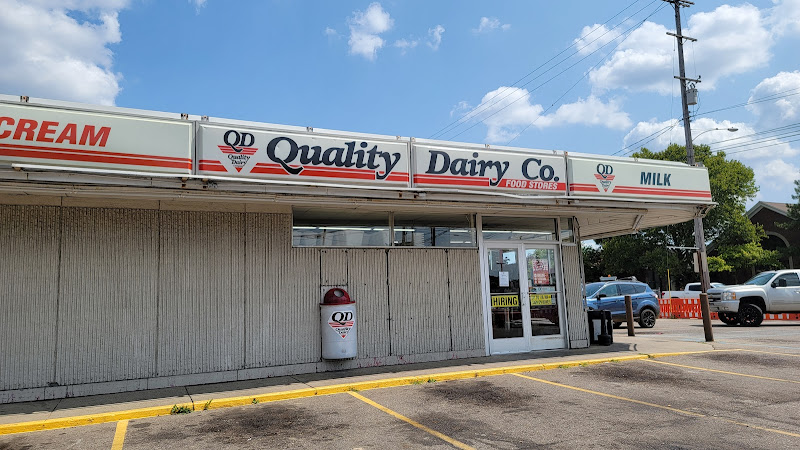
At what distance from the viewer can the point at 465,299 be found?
10773mm

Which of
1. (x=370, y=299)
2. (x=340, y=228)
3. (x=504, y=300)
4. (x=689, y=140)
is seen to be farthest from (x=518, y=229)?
(x=689, y=140)

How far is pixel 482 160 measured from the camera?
1002 cm

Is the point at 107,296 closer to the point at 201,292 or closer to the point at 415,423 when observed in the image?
the point at 201,292

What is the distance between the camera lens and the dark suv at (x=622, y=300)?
60.8ft

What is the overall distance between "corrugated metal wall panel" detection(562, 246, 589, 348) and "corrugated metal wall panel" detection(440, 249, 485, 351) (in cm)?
228

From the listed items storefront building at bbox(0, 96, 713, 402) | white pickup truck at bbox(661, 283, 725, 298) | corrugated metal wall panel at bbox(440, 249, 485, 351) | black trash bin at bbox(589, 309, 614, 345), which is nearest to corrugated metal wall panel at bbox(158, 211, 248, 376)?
storefront building at bbox(0, 96, 713, 402)

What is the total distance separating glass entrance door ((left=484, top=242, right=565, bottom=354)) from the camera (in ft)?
36.4

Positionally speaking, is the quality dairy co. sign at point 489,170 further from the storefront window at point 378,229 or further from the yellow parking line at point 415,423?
the yellow parking line at point 415,423

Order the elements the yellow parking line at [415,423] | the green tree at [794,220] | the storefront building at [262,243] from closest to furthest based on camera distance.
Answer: the yellow parking line at [415,423] → the storefront building at [262,243] → the green tree at [794,220]

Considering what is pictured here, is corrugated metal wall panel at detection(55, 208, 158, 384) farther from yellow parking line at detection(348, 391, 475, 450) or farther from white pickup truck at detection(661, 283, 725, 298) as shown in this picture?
white pickup truck at detection(661, 283, 725, 298)

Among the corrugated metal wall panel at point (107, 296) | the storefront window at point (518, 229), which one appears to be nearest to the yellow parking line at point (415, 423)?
the corrugated metal wall panel at point (107, 296)

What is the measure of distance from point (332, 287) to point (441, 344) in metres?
2.50

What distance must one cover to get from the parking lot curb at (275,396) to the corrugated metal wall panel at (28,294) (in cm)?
159

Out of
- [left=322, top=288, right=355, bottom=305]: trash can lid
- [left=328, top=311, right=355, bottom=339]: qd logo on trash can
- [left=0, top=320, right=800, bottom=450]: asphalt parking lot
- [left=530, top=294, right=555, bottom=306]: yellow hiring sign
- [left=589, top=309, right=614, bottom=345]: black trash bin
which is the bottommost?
[left=0, top=320, right=800, bottom=450]: asphalt parking lot
